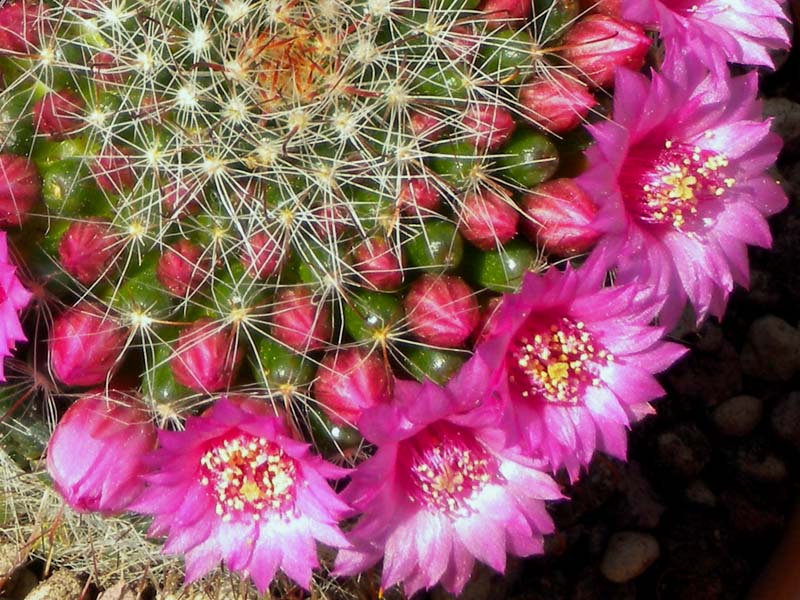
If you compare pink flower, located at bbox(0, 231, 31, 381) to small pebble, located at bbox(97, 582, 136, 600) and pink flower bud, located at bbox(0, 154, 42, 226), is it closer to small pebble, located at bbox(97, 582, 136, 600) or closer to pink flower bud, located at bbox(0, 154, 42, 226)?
pink flower bud, located at bbox(0, 154, 42, 226)

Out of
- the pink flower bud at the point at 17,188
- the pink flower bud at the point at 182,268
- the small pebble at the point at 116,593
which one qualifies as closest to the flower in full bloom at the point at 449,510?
the pink flower bud at the point at 182,268

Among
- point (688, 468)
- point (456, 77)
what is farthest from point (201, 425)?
point (688, 468)

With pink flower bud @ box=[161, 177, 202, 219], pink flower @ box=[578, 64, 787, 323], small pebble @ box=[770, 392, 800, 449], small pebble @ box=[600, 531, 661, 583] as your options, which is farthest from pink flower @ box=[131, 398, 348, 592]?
small pebble @ box=[770, 392, 800, 449]

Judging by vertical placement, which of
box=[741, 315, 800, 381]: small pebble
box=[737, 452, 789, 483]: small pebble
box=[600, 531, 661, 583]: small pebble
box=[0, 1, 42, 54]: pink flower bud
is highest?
box=[0, 1, 42, 54]: pink flower bud

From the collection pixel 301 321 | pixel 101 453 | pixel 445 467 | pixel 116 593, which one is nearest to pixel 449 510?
pixel 445 467

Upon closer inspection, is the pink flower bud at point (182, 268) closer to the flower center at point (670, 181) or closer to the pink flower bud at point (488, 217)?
the pink flower bud at point (488, 217)

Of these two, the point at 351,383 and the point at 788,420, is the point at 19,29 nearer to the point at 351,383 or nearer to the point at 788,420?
the point at 351,383
